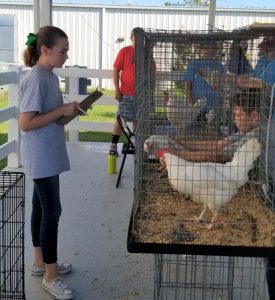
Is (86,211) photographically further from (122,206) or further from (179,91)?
(179,91)

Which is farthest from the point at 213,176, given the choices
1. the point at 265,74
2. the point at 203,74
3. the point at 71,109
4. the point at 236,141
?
the point at 71,109

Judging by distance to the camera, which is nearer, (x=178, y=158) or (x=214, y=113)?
(x=178, y=158)

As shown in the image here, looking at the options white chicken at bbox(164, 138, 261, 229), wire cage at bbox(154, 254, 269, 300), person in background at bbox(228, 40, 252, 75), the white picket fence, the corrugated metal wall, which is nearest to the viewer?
white chicken at bbox(164, 138, 261, 229)

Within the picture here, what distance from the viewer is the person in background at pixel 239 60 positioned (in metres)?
2.68

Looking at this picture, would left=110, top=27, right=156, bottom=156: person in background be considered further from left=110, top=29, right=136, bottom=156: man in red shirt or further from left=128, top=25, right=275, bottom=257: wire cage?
left=128, top=25, right=275, bottom=257: wire cage

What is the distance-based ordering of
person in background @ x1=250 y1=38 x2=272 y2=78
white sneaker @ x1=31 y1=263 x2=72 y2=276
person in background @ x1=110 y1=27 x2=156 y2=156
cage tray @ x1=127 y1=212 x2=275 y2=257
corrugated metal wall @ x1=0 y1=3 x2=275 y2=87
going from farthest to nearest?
corrugated metal wall @ x1=0 y1=3 x2=275 y2=87 < person in background @ x1=110 y1=27 x2=156 y2=156 < white sneaker @ x1=31 y1=263 x2=72 y2=276 < person in background @ x1=250 y1=38 x2=272 y2=78 < cage tray @ x1=127 y1=212 x2=275 y2=257

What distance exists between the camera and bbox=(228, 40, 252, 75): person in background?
268 centimetres

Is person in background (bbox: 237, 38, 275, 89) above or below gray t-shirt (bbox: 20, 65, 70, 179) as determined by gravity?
above

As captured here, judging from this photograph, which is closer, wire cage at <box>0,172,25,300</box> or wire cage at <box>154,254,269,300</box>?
wire cage at <box>0,172,25,300</box>

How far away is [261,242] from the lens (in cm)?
228

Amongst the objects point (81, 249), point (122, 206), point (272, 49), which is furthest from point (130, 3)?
point (272, 49)

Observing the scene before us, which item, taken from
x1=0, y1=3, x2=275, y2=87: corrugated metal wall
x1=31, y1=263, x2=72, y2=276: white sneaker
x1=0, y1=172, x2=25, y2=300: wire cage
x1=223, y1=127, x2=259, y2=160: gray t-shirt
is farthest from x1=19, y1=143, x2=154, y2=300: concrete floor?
x1=0, y1=3, x2=275, y2=87: corrugated metal wall

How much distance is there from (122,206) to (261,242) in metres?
2.85

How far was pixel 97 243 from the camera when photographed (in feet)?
13.4
